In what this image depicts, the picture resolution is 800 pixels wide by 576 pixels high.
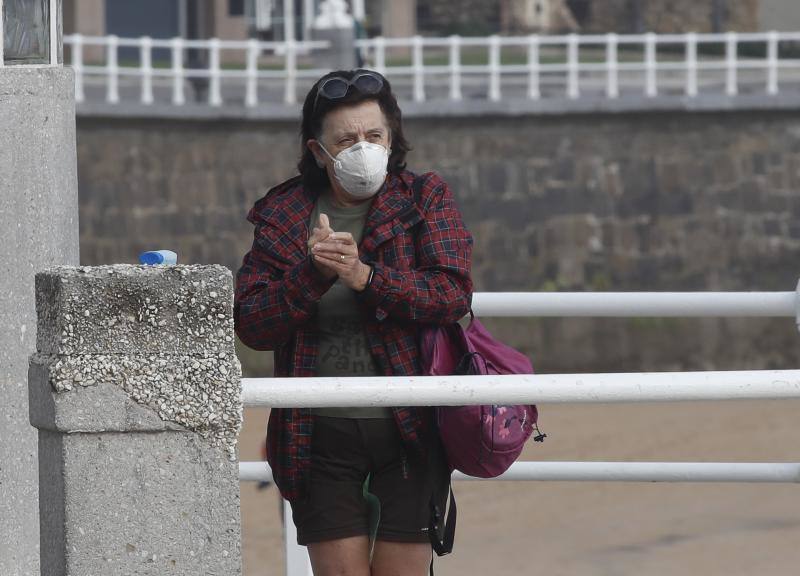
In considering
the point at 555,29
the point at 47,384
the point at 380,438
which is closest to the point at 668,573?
the point at 380,438

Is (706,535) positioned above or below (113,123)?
below

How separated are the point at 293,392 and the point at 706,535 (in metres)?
7.06

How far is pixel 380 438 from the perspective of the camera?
3.23 metres

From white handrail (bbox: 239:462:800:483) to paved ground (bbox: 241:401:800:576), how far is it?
12.9ft

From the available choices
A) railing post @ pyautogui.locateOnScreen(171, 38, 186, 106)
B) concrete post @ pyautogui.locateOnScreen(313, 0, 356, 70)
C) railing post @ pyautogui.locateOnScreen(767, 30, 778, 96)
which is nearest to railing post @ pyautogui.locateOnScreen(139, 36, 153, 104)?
railing post @ pyautogui.locateOnScreen(171, 38, 186, 106)

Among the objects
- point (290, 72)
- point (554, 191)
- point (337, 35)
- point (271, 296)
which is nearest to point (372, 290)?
point (271, 296)

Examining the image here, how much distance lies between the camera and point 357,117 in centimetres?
331

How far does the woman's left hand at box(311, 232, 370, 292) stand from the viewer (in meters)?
3.11

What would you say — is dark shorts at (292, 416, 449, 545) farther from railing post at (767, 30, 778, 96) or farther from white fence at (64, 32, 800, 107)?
railing post at (767, 30, 778, 96)

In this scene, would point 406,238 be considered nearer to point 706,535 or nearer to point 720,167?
point 706,535

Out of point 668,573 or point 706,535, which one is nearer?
point 668,573

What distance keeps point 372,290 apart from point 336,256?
10 cm

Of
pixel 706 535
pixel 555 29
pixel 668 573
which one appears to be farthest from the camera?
pixel 555 29

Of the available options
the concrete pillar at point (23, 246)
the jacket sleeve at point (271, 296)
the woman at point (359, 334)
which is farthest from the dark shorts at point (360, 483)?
the concrete pillar at point (23, 246)
